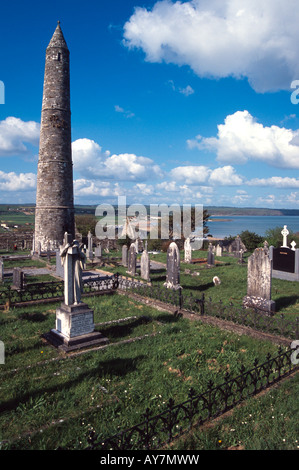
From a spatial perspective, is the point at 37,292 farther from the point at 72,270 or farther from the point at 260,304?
the point at 260,304

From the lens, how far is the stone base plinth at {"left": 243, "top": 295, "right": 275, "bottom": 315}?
36.2ft

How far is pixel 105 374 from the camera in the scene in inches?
249

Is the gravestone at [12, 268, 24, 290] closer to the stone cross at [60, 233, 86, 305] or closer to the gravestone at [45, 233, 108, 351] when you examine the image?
the gravestone at [45, 233, 108, 351]

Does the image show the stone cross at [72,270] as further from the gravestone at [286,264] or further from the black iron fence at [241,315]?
the gravestone at [286,264]

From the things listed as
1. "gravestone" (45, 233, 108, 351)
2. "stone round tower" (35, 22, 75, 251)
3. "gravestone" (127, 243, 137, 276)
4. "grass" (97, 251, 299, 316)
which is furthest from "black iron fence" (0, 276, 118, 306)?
"stone round tower" (35, 22, 75, 251)

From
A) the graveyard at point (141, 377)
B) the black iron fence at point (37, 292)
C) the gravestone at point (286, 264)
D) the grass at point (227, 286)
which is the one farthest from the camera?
the gravestone at point (286, 264)

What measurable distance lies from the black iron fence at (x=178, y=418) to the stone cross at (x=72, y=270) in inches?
158

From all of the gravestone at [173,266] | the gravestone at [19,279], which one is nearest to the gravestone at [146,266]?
the gravestone at [173,266]

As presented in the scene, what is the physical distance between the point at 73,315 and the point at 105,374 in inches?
79.6

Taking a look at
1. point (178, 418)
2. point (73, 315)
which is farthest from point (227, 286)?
point (178, 418)

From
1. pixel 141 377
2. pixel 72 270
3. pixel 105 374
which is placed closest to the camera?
pixel 141 377

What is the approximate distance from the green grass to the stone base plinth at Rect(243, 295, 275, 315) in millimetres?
2819

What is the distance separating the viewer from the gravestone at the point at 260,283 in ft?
36.5

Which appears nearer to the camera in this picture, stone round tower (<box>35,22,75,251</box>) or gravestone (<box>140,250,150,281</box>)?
gravestone (<box>140,250,150,281</box>)
